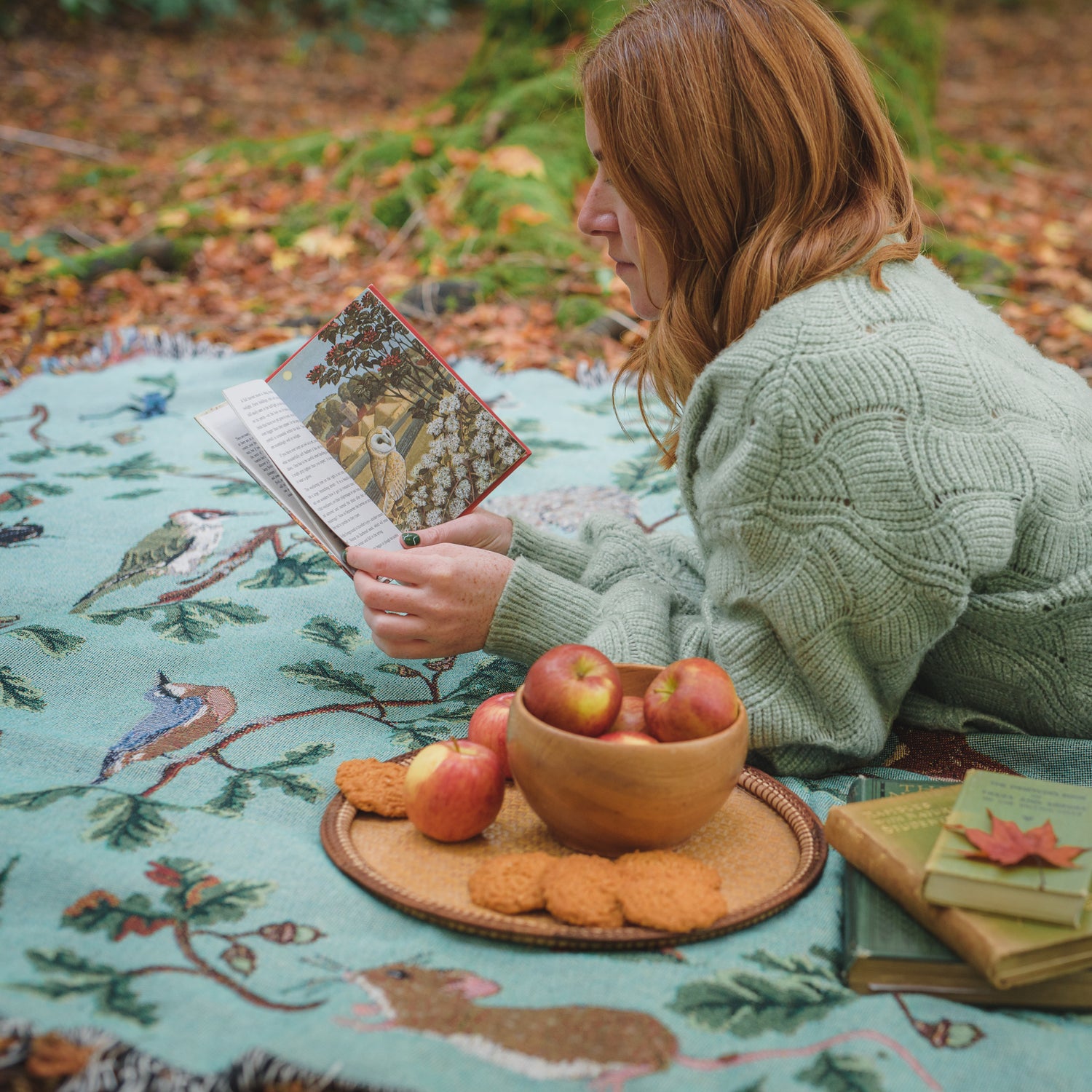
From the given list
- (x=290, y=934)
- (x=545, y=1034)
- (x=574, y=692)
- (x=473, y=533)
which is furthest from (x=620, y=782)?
(x=473, y=533)

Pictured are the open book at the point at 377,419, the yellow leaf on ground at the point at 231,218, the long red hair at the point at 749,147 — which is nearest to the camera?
the long red hair at the point at 749,147

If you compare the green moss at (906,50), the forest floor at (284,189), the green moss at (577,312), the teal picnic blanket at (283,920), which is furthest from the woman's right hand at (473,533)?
the green moss at (906,50)

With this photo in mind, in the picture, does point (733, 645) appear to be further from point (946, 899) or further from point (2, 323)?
point (2, 323)

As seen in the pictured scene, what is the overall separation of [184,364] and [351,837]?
2253 millimetres

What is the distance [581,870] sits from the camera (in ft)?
3.42

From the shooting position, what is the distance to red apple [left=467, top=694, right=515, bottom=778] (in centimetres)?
124

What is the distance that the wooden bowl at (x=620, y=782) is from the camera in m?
1.04

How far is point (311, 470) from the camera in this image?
60.4 inches

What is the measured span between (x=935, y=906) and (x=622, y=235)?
950 mm

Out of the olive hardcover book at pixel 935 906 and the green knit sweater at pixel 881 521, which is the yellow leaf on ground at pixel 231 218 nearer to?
the green knit sweater at pixel 881 521

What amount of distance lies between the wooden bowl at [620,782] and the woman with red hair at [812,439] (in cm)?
27

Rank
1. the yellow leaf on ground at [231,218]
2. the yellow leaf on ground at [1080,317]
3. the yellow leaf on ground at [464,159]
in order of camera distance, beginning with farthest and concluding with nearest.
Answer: the yellow leaf on ground at [231,218], the yellow leaf on ground at [464,159], the yellow leaf on ground at [1080,317]

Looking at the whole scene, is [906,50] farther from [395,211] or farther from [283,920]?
[283,920]

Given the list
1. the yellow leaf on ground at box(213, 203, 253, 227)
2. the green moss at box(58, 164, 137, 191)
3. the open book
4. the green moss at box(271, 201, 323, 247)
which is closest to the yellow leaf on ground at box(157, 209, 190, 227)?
the yellow leaf on ground at box(213, 203, 253, 227)
